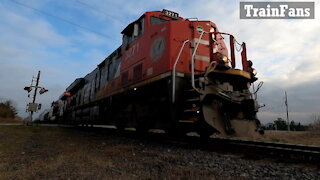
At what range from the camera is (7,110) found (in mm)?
36531

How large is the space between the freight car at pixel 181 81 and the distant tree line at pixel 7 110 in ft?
117

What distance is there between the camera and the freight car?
16.4 ft

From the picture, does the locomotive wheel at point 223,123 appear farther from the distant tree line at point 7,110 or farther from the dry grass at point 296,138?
the distant tree line at point 7,110

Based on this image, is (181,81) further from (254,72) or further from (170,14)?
(170,14)

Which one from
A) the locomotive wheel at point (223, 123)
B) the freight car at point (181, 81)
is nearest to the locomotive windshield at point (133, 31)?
the freight car at point (181, 81)

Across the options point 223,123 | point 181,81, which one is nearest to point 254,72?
Answer: point 223,123

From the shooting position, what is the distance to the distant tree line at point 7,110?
35594 mm

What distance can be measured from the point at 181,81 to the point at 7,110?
40.4 meters

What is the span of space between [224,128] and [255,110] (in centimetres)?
102

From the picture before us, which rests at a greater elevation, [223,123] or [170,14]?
[170,14]

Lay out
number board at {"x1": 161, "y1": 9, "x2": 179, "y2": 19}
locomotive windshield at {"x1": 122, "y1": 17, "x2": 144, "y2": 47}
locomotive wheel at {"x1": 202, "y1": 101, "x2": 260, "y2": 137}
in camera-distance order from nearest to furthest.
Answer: locomotive wheel at {"x1": 202, "y1": 101, "x2": 260, "y2": 137} → number board at {"x1": 161, "y1": 9, "x2": 179, "y2": 19} → locomotive windshield at {"x1": 122, "y1": 17, "x2": 144, "y2": 47}

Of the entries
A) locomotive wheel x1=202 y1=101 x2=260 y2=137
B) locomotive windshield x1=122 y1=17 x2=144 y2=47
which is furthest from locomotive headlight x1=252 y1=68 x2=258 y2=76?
locomotive windshield x1=122 y1=17 x2=144 y2=47

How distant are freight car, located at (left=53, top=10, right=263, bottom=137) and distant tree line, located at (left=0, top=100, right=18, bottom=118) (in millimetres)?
35574

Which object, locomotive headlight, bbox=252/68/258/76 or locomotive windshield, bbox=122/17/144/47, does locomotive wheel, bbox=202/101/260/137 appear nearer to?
locomotive headlight, bbox=252/68/258/76
